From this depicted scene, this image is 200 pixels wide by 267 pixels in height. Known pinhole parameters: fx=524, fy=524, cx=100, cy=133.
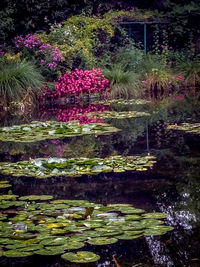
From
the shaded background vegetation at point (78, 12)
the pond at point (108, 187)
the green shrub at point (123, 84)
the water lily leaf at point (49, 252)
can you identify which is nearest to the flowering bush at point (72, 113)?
the pond at point (108, 187)

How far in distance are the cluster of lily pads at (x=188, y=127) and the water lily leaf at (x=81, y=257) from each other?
5.11 metres

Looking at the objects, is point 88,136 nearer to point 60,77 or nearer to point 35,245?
point 35,245

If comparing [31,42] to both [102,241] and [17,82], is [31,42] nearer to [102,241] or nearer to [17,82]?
[17,82]

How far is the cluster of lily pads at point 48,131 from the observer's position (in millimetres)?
7947

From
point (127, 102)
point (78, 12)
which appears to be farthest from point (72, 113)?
point (78, 12)

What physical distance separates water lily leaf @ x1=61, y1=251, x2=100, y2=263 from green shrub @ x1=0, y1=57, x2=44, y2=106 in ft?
28.8

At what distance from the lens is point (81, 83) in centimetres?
1388

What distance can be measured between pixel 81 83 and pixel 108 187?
8.98 m

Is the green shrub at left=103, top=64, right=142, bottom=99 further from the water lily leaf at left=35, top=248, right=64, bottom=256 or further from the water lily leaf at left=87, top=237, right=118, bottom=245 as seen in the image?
the water lily leaf at left=35, top=248, right=64, bottom=256

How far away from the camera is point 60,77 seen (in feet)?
46.3

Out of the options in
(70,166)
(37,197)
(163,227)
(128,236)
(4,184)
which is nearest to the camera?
(128,236)

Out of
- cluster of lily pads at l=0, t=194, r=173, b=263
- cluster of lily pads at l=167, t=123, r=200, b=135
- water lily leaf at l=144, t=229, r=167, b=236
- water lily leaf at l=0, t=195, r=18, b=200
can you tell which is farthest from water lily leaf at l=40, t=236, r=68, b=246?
cluster of lily pads at l=167, t=123, r=200, b=135

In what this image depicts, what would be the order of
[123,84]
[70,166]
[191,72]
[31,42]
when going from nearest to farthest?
[70,166] < [31,42] < [123,84] < [191,72]

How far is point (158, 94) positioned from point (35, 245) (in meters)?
11.9
